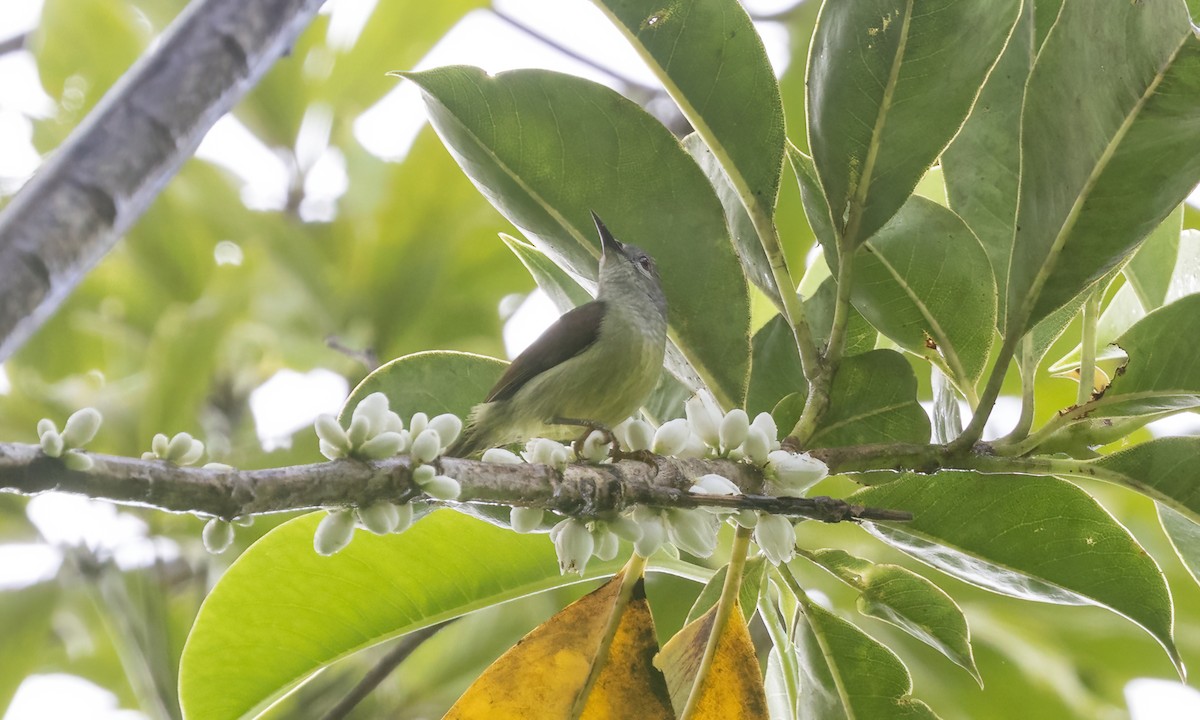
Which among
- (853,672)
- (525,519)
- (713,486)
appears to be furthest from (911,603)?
(525,519)

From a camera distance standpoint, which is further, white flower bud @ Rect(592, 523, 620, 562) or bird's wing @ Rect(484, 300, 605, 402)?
bird's wing @ Rect(484, 300, 605, 402)

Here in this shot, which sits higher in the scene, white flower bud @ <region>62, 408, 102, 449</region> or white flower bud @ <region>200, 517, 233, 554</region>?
white flower bud @ <region>62, 408, 102, 449</region>

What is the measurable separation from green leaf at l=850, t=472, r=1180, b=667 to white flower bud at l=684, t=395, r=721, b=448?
0.24 metres

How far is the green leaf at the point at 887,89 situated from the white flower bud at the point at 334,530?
82cm

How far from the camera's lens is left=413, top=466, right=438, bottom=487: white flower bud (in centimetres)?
87

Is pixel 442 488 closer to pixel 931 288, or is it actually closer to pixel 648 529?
pixel 648 529

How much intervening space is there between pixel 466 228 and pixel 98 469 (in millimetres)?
2071

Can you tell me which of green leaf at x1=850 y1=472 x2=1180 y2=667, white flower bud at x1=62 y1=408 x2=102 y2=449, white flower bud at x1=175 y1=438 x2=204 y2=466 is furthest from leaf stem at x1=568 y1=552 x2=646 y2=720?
white flower bud at x1=62 y1=408 x2=102 y2=449

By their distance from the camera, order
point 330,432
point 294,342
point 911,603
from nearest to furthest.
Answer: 1. point 330,432
2. point 911,603
3. point 294,342

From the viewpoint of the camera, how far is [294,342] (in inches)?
110

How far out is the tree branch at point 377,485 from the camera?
2.13 ft

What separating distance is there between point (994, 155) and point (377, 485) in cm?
126

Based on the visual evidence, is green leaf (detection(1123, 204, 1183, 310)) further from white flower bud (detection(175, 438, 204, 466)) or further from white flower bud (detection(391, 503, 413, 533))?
white flower bud (detection(175, 438, 204, 466))

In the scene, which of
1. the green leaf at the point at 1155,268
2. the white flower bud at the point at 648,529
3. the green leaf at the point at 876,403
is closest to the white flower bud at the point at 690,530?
the white flower bud at the point at 648,529
